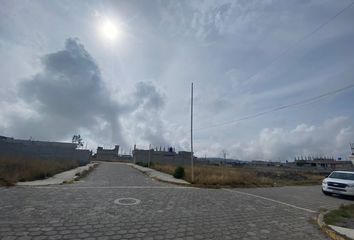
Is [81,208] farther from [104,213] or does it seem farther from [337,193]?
[337,193]

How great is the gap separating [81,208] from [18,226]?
2117 mm

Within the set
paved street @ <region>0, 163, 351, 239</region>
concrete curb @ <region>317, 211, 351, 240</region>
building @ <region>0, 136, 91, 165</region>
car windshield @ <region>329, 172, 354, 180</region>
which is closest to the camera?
paved street @ <region>0, 163, 351, 239</region>

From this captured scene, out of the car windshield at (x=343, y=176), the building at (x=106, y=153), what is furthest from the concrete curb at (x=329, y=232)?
the building at (x=106, y=153)

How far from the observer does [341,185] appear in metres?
13.1

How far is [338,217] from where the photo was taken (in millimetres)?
7250

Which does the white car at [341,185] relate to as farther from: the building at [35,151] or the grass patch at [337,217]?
the building at [35,151]

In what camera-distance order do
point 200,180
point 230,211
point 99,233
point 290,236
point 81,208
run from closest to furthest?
point 99,233, point 290,236, point 81,208, point 230,211, point 200,180

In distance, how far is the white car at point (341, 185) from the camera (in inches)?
498

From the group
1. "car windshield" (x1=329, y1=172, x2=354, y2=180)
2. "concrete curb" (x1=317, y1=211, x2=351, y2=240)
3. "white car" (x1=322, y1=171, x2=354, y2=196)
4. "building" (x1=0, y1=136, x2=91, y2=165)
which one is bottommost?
"concrete curb" (x1=317, y1=211, x2=351, y2=240)

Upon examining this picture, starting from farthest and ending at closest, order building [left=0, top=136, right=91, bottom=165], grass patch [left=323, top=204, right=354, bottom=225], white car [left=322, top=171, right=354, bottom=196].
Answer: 1. building [left=0, top=136, right=91, bottom=165]
2. white car [left=322, top=171, right=354, bottom=196]
3. grass patch [left=323, top=204, right=354, bottom=225]

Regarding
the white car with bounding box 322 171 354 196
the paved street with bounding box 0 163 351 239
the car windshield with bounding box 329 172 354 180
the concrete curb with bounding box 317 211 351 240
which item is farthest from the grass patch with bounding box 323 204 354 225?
the car windshield with bounding box 329 172 354 180

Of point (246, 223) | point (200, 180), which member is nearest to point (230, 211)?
point (246, 223)

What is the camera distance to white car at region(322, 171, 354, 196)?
12.6 metres

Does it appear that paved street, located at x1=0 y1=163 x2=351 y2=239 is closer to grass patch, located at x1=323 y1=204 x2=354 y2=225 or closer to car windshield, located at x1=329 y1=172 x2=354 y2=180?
grass patch, located at x1=323 y1=204 x2=354 y2=225
